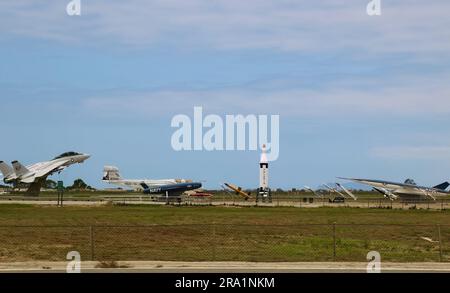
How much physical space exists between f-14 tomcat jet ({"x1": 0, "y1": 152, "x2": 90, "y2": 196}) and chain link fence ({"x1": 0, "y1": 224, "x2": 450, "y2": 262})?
5471cm

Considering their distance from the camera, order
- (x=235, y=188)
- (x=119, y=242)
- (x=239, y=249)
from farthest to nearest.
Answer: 1. (x=235, y=188)
2. (x=119, y=242)
3. (x=239, y=249)

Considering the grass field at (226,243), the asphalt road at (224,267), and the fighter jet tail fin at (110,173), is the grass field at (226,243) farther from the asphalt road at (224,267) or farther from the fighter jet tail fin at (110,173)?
the fighter jet tail fin at (110,173)

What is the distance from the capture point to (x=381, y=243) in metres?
31.1

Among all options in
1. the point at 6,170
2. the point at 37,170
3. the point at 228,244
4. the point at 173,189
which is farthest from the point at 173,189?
the point at 228,244

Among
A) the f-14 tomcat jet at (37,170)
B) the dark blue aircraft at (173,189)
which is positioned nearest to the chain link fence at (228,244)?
the f-14 tomcat jet at (37,170)

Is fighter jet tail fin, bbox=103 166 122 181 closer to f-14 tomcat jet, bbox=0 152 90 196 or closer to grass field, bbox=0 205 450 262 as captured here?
f-14 tomcat jet, bbox=0 152 90 196

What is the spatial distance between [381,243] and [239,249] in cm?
728

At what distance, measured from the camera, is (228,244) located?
2972cm

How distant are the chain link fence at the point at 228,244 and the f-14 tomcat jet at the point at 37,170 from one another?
2154 inches
